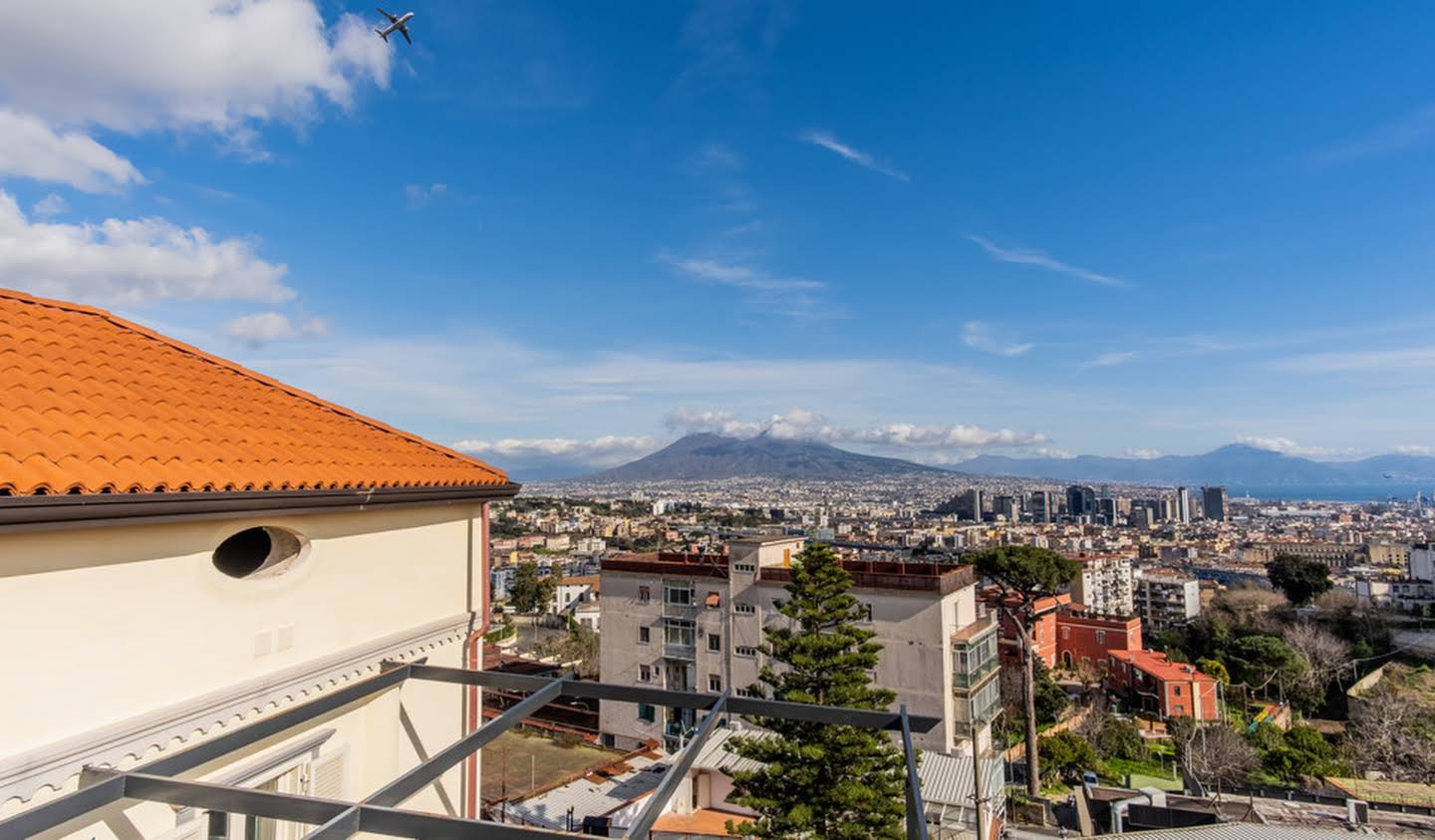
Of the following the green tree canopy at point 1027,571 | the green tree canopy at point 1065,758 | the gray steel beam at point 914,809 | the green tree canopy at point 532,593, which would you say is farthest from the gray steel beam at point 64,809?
the green tree canopy at point 532,593

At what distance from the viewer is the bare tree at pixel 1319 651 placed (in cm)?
3534

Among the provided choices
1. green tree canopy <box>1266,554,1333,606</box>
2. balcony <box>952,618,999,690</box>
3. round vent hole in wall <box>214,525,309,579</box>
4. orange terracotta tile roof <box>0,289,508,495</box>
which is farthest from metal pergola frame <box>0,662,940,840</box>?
green tree canopy <box>1266,554,1333,606</box>

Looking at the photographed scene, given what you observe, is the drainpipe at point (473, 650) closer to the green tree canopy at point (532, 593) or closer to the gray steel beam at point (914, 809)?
the gray steel beam at point (914, 809)

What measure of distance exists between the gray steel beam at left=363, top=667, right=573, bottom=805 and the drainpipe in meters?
1.35

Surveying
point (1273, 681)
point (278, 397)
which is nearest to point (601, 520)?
point (1273, 681)

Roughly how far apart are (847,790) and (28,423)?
11.2 metres

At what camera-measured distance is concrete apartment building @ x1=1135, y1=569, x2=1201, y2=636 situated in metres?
59.4

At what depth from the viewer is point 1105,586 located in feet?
208

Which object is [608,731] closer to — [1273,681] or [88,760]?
[88,760]

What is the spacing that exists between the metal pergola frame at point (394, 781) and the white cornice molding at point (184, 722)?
67mm

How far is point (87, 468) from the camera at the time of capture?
8.33 feet

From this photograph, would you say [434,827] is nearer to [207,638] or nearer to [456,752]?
[456,752]

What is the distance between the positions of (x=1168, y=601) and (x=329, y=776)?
229ft

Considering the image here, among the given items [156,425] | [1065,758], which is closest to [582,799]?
[156,425]
